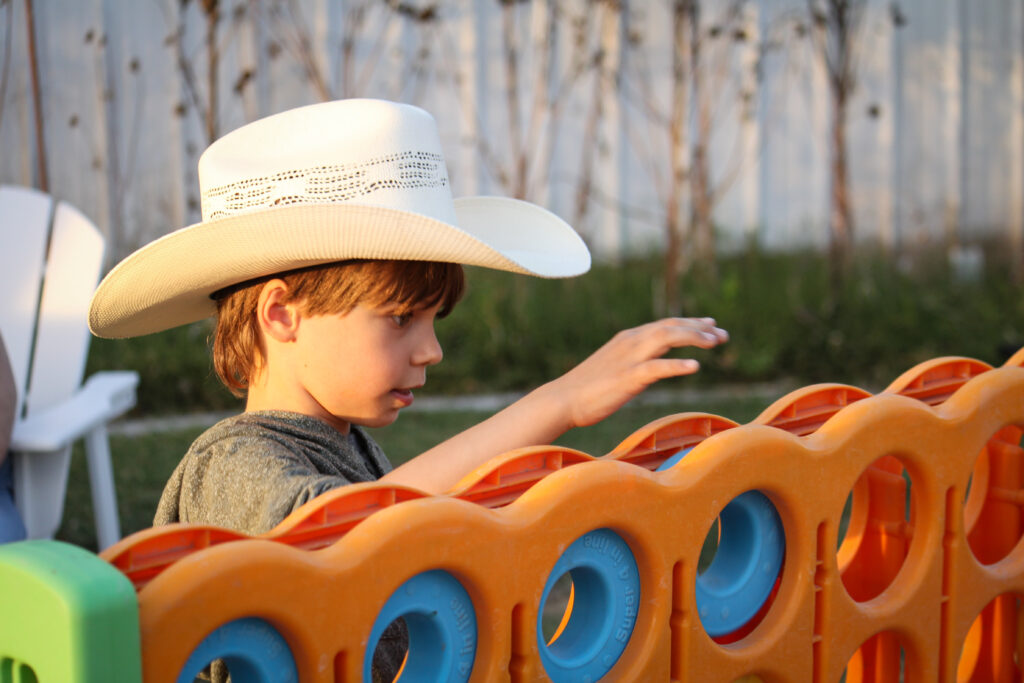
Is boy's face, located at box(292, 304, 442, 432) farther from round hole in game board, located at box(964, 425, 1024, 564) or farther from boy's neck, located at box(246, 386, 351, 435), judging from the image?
round hole in game board, located at box(964, 425, 1024, 564)

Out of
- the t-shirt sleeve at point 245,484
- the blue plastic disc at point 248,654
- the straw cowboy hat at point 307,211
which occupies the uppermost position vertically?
the straw cowboy hat at point 307,211

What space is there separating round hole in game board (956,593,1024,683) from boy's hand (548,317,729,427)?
690 millimetres

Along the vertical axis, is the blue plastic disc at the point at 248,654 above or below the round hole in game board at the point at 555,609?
above

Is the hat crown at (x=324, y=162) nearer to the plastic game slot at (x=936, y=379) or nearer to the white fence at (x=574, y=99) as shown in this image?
the plastic game slot at (x=936, y=379)

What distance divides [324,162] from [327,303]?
0.20 metres

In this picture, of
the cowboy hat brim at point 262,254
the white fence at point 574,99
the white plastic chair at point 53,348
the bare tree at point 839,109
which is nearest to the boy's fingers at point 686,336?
the cowboy hat brim at point 262,254

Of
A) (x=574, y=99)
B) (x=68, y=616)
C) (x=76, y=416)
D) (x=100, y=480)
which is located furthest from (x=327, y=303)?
(x=574, y=99)

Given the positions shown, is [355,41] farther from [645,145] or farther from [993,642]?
[993,642]

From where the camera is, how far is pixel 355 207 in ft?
4.09

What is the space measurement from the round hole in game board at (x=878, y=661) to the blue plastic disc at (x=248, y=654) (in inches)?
33.6

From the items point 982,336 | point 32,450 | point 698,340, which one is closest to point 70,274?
point 32,450

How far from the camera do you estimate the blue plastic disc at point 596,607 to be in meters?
0.99

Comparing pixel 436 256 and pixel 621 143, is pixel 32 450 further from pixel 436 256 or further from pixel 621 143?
pixel 621 143

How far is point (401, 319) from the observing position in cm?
144
